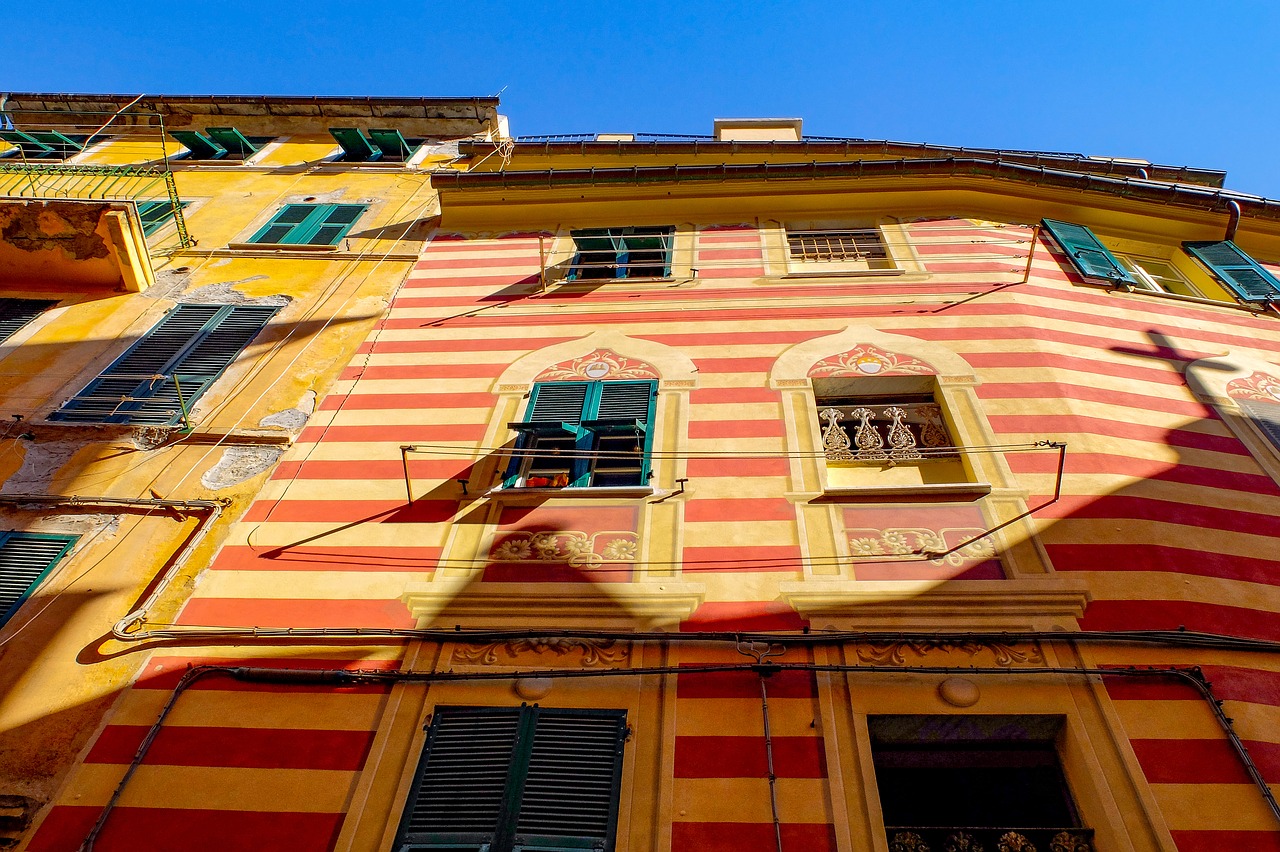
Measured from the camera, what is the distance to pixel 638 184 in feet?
47.9

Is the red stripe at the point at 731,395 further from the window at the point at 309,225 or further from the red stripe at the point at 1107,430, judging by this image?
the window at the point at 309,225

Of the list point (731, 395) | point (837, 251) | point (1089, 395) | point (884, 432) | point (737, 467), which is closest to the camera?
point (737, 467)

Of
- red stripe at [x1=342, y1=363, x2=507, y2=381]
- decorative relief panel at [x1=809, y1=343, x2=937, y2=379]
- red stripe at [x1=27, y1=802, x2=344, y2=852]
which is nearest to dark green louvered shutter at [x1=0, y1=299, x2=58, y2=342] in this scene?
red stripe at [x1=342, y1=363, x2=507, y2=381]

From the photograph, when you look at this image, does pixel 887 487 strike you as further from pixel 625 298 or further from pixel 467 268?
pixel 467 268

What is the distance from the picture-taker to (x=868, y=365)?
34.2 feet

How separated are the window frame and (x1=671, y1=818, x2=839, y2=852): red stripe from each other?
11814 millimetres

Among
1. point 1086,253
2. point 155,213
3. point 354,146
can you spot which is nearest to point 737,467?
point 1086,253

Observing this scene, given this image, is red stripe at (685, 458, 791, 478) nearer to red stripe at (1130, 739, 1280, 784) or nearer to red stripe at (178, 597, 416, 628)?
red stripe at (178, 597, 416, 628)

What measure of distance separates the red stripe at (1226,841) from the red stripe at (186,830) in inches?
232

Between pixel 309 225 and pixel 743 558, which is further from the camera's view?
pixel 309 225

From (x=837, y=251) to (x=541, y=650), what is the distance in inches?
355

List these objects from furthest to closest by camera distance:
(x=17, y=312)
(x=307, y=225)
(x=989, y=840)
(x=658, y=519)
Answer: (x=307, y=225) → (x=17, y=312) → (x=658, y=519) → (x=989, y=840)

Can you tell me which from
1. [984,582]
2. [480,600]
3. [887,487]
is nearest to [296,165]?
[480,600]

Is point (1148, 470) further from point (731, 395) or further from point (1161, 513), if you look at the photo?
point (731, 395)
